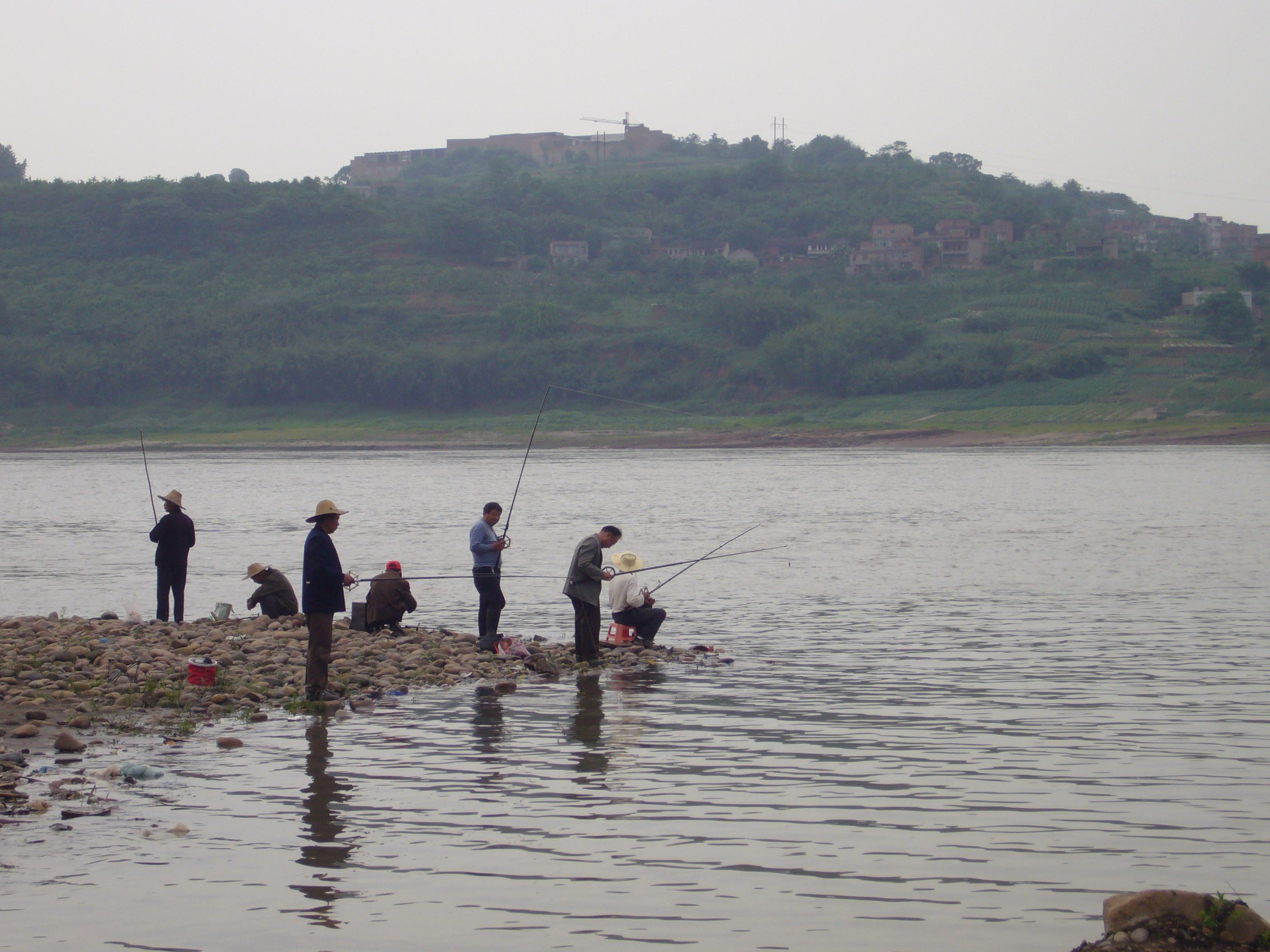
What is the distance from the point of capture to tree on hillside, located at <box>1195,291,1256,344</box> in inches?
3194

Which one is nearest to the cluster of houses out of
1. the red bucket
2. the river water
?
the river water

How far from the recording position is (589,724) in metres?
9.56

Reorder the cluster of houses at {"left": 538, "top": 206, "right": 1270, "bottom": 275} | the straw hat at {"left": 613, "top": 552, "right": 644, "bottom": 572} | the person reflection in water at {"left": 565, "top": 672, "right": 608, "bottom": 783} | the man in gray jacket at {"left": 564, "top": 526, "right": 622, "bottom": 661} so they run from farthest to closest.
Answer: the cluster of houses at {"left": 538, "top": 206, "right": 1270, "bottom": 275} < the straw hat at {"left": 613, "top": 552, "right": 644, "bottom": 572} < the man in gray jacket at {"left": 564, "top": 526, "right": 622, "bottom": 661} < the person reflection in water at {"left": 565, "top": 672, "right": 608, "bottom": 783}

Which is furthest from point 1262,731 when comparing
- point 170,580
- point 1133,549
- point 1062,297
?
point 1062,297

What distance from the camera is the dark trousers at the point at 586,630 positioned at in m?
11.8

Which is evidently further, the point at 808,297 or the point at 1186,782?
the point at 808,297

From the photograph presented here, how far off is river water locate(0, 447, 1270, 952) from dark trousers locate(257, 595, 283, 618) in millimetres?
2182

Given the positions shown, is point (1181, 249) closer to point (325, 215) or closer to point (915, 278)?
point (915, 278)

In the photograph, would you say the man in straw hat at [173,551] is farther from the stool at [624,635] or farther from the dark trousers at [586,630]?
the stool at [624,635]

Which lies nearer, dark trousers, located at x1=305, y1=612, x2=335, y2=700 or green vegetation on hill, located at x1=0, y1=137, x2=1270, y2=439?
dark trousers, located at x1=305, y1=612, x2=335, y2=700

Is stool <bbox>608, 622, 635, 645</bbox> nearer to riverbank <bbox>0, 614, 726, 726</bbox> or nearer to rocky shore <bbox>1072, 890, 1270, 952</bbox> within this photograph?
riverbank <bbox>0, 614, 726, 726</bbox>

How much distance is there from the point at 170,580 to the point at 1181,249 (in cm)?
11731

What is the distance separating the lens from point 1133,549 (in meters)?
23.2

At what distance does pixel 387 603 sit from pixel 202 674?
3.08m
